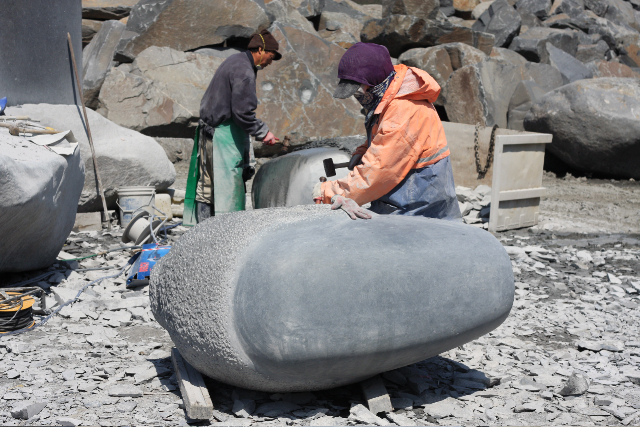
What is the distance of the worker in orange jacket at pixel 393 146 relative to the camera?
2724 millimetres

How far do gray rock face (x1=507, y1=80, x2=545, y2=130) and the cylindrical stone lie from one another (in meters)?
6.94

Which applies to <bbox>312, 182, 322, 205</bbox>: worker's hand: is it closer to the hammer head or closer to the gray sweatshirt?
the hammer head

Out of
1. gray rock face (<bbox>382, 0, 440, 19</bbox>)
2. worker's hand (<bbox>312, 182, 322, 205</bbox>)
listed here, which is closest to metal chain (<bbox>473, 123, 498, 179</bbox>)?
worker's hand (<bbox>312, 182, 322, 205</bbox>)

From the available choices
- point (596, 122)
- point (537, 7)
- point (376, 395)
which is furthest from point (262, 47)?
point (537, 7)

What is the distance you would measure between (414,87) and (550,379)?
157cm

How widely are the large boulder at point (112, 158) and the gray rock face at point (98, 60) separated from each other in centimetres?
217

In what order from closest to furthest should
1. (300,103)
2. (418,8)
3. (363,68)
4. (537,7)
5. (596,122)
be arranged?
(363,68), (596,122), (300,103), (418,8), (537,7)

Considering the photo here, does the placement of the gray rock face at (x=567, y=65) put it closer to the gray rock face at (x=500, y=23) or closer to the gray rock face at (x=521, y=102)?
the gray rock face at (x=500, y=23)

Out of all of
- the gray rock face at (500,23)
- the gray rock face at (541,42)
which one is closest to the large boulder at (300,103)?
the gray rock face at (541,42)

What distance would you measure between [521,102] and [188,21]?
18.7ft

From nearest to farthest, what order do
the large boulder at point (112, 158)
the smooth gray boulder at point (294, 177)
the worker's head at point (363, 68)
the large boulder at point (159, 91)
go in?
the worker's head at point (363, 68) < the smooth gray boulder at point (294, 177) < the large boulder at point (112, 158) < the large boulder at point (159, 91)

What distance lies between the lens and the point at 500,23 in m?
15.1

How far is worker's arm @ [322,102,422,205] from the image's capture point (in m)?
2.71

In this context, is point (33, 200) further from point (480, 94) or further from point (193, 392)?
point (480, 94)
